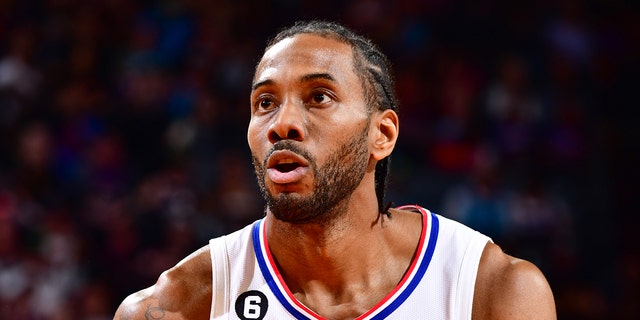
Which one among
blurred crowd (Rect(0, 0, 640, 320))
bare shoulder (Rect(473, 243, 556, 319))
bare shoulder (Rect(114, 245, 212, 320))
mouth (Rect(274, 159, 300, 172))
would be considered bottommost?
bare shoulder (Rect(473, 243, 556, 319))

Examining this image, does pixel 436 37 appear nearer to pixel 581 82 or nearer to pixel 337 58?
pixel 581 82

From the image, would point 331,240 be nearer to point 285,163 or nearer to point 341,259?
point 341,259

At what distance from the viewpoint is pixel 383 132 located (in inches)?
124

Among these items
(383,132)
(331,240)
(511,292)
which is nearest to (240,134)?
(383,132)

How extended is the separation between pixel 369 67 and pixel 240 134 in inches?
177

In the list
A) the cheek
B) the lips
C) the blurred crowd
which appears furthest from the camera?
the blurred crowd

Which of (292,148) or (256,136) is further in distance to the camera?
(256,136)

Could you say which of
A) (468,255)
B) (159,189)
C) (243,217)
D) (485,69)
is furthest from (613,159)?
(468,255)

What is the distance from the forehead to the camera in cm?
293

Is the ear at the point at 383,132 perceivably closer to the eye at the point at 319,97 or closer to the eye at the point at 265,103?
the eye at the point at 319,97

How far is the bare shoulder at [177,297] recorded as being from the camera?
300 centimetres

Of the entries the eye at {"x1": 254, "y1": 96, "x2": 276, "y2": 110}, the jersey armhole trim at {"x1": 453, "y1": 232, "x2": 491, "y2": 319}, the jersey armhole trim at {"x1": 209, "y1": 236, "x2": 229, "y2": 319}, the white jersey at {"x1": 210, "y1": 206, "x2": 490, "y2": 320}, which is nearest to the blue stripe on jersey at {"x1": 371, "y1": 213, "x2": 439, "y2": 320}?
the white jersey at {"x1": 210, "y1": 206, "x2": 490, "y2": 320}

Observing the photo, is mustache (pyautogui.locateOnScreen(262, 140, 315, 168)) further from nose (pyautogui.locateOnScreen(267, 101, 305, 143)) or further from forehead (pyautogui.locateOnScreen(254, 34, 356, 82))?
forehead (pyautogui.locateOnScreen(254, 34, 356, 82))

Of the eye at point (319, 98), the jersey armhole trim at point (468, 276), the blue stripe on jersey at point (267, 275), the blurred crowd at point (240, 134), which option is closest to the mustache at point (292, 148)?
the eye at point (319, 98)
